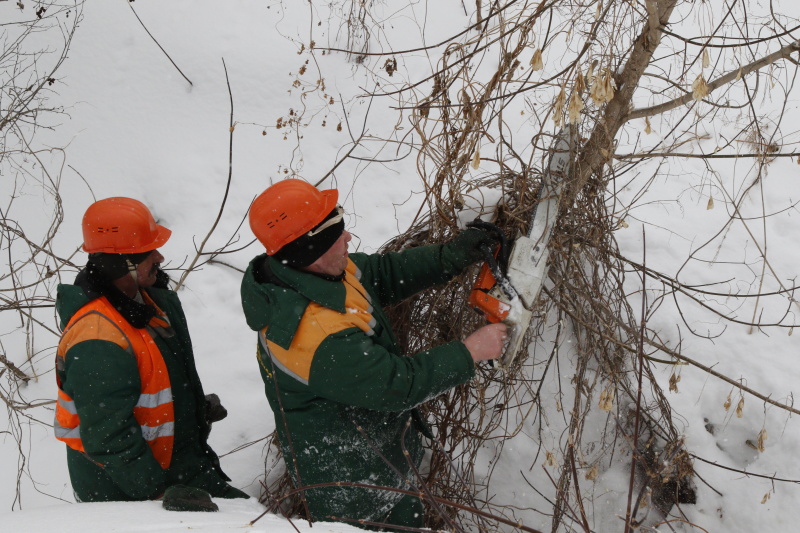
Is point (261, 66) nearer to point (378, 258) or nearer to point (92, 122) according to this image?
point (92, 122)

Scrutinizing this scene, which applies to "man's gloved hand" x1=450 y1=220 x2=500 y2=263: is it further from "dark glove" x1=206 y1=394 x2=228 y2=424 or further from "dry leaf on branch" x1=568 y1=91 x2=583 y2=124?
"dark glove" x1=206 y1=394 x2=228 y2=424

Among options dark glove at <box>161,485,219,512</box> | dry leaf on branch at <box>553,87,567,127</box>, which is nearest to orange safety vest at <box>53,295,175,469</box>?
dark glove at <box>161,485,219,512</box>

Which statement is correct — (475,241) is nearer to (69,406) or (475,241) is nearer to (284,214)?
(284,214)

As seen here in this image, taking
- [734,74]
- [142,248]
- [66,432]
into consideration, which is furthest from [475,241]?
[66,432]

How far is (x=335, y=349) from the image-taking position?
192 centimetres

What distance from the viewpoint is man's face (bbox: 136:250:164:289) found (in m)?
2.30

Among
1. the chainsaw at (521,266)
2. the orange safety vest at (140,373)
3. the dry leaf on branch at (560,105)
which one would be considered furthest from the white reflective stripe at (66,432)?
the dry leaf on branch at (560,105)

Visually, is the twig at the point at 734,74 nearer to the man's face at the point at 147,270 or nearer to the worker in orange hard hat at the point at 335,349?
the worker in orange hard hat at the point at 335,349

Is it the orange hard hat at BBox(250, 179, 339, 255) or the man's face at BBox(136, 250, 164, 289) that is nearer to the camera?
the orange hard hat at BBox(250, 179, 339, 255)

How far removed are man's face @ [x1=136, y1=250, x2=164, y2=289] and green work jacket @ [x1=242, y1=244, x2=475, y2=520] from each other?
47cm

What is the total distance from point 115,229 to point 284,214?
2.37ft

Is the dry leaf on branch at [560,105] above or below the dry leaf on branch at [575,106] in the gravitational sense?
above

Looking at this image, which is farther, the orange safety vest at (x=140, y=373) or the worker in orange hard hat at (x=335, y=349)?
the orange safety vest at (x=140, y=373)

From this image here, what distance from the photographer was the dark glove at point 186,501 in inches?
76.7
